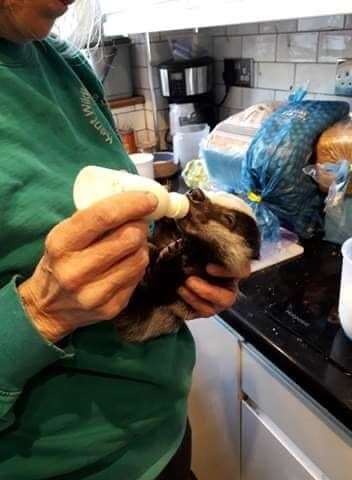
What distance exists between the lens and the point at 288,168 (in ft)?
2.99

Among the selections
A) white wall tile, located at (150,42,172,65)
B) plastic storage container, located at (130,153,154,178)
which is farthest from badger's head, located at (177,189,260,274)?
white wall tile, located at (150,42,172,65)

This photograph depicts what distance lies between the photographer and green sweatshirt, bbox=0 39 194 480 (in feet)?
1.40

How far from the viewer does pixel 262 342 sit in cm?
71

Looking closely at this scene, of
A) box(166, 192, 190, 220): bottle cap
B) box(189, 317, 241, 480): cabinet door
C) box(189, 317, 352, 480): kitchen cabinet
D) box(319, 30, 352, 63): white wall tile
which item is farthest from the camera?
box(319, 30, 352, 63): white wall tile

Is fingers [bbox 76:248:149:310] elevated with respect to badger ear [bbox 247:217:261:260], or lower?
elevated

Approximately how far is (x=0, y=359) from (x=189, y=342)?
11.5 inches

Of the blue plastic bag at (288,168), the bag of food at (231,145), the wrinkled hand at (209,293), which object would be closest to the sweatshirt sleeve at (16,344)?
the wrinkled hand at (209,293)

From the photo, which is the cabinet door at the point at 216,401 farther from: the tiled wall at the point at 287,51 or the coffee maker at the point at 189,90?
the coffee maker at the point at 189,90

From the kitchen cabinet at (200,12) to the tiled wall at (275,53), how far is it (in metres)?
0.25

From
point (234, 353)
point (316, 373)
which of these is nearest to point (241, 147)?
point (234, 353)

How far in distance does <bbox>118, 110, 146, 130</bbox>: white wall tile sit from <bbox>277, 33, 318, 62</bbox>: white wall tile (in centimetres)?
66

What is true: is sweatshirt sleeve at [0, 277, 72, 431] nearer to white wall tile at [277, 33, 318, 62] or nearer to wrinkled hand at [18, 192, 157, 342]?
wrinkled hand at [18, 192, 157, 342]

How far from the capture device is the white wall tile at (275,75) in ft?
4.10

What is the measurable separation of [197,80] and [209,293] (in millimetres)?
1137
